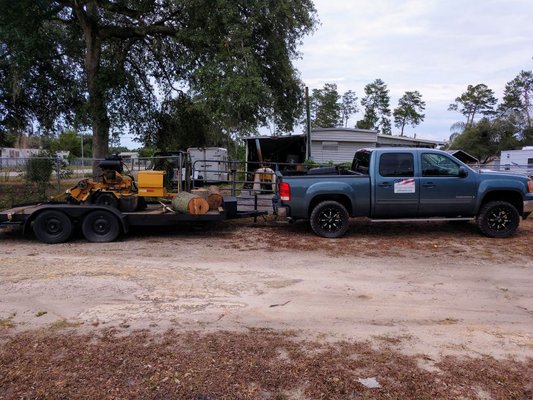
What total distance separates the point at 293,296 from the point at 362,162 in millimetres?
5575

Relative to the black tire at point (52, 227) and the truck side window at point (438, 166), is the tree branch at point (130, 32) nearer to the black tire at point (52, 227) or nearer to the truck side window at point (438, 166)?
the black tire at point (52, 227)

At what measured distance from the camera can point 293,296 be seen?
5.64 metres

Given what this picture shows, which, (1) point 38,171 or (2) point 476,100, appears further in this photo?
(2) point 476,100

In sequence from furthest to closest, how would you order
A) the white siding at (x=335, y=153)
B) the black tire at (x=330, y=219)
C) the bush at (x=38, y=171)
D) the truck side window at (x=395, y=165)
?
1. the white siding at (x=335, y=153)
2. the bush at (x=38, y=171)
3. the truck side window at (x=395, y=165)
4. the black tire at (x=330, y=219)

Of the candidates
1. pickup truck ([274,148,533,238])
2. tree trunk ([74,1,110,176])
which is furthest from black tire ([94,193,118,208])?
tree trunk ([74,1,110,176])

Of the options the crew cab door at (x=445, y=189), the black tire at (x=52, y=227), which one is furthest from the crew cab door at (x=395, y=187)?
the black tire at (x=52, y=227)

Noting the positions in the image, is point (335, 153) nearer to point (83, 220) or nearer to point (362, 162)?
point (362, 162)

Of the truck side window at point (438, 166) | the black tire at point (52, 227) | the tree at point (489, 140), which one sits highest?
the tree at point (489, 140)

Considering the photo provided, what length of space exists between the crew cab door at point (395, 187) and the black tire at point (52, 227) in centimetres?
649

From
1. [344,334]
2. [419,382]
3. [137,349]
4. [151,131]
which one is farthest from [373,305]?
[151,131]

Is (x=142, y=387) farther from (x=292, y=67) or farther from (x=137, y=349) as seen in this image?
(x=292, y=67)

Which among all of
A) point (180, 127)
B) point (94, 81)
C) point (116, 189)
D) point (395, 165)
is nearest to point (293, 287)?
point (395, 165)

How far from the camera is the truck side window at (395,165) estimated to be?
31.9 feet

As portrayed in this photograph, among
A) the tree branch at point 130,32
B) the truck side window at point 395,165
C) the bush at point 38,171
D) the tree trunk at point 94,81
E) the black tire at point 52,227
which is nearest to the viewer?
the black tire at point 52,227
